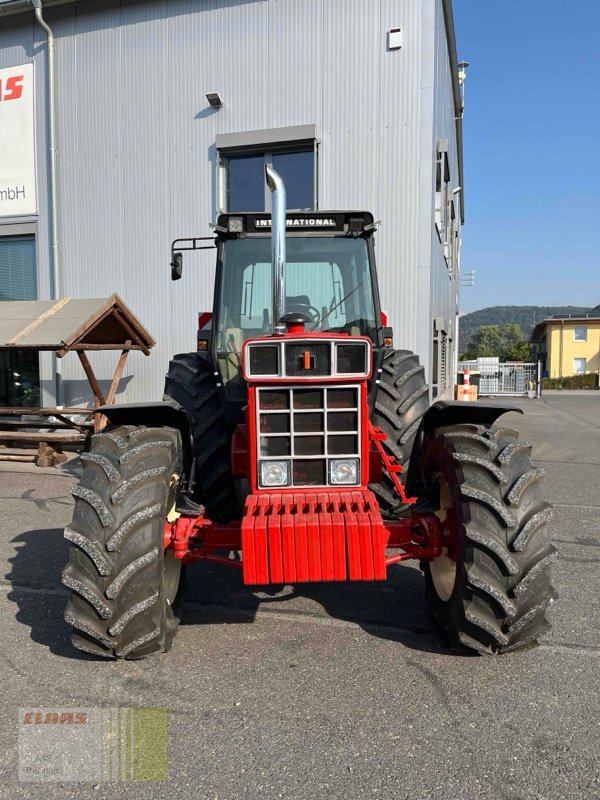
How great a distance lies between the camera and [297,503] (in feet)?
Result: 9.93

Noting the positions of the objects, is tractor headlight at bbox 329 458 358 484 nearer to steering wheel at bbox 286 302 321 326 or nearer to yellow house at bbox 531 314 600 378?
steering wheel at bbox 286 302 321 326

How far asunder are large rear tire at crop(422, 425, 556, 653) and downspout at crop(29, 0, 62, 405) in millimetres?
8409

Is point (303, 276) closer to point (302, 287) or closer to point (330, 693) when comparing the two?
point (302, 287)

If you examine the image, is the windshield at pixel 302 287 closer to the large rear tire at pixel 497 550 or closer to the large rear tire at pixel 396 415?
the large rear tire at pixel 396 415

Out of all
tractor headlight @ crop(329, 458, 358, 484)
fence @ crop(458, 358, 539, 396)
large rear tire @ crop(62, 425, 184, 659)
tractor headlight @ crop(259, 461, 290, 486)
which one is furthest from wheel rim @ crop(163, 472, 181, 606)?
fence @ crop(458, 358, 539, 396)

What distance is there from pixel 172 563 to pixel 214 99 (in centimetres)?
781

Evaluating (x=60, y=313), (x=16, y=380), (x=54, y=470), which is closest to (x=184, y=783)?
(x=54, y=470)

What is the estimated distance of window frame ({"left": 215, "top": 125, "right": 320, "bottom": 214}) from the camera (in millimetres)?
8852

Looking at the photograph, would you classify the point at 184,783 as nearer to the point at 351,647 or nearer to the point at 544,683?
the point at 351,647

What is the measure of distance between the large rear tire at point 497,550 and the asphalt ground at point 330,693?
0.70 ft

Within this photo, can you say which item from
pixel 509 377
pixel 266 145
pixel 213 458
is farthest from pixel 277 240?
pixel 509 377

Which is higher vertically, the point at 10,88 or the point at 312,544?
the point at 10,88

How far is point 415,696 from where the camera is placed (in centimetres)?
278

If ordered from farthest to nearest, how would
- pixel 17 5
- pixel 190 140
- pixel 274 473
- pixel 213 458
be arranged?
pixel 17 5, pixel 190 140, pixel 213 458, pixel 274 473
